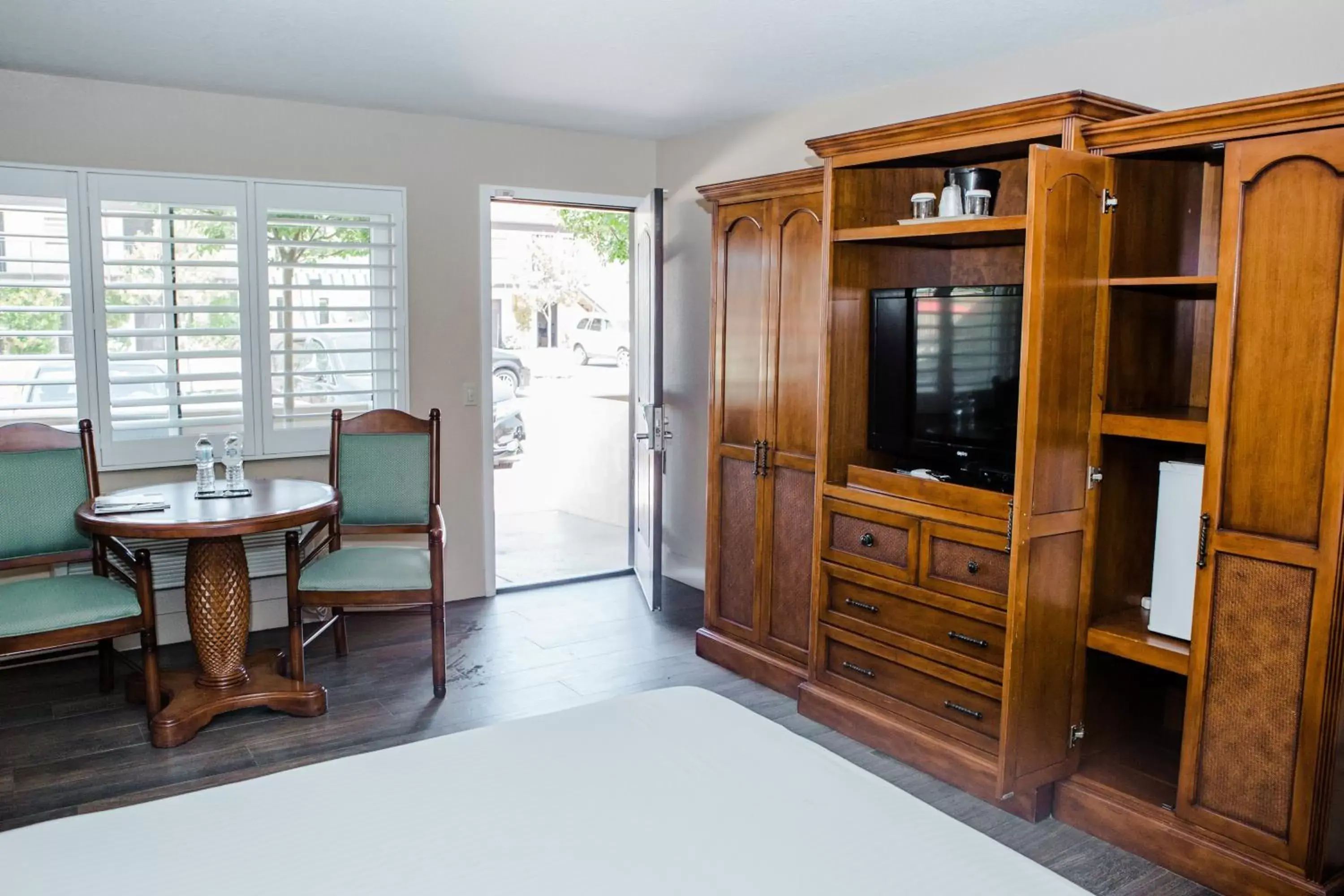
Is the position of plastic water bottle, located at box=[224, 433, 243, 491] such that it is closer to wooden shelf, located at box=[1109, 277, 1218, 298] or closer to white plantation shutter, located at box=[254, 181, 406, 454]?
white plantation shutter, located at box=[254, 181, 406, 454]

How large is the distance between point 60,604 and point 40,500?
59cm

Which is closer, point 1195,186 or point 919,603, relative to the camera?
point 1195,186

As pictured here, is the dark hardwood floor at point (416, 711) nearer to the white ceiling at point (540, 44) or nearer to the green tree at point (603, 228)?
the white ceiling at point (540, 44)

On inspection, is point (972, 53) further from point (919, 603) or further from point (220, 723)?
point (220, 723)

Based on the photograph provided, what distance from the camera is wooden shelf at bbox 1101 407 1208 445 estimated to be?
2.64m

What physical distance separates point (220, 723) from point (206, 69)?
2.53m

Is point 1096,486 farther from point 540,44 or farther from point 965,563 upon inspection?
point 540,44

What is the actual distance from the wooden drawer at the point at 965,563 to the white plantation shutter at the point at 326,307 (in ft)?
9.19

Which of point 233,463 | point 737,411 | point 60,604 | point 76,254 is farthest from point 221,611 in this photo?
point 737,411

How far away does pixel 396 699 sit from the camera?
150 inches

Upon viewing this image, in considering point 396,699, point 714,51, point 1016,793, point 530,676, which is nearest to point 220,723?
point 396,699

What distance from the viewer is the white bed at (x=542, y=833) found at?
5.08 feet

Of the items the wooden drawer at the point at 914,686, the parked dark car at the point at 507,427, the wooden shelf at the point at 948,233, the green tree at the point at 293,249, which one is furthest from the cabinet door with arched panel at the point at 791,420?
the parked dark car at the point at 507,427

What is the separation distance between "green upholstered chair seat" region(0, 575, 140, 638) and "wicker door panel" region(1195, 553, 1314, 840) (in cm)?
337
